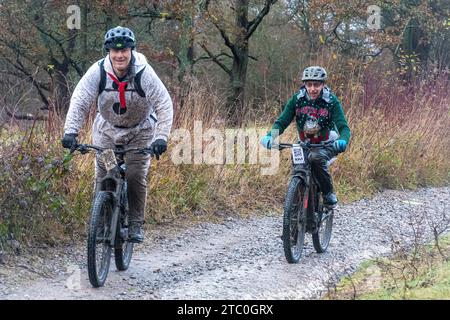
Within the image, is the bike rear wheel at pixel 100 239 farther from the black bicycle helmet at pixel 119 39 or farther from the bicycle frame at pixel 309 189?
the bicycle frame at pixel 309 189

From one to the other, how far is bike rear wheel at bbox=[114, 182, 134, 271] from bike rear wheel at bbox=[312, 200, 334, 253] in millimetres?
1955

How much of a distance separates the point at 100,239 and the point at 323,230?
281cm

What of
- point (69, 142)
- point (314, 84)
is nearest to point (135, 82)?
point (69, 142)

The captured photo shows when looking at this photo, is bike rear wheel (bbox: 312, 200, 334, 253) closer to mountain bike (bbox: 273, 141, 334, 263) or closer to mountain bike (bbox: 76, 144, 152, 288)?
mountain bike (bbox: 273, 141, 334, 263)

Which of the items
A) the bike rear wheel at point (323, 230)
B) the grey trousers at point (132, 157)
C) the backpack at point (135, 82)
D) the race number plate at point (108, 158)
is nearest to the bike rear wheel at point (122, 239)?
the grey trousers at point (132, 157)

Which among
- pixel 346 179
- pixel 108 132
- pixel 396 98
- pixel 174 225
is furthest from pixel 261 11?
pixel 108 132

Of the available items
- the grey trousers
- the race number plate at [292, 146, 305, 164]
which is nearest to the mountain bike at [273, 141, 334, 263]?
the race number plate at [292, 146, 305, 164]

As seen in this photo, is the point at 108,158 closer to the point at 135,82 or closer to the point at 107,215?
the point at 107,215

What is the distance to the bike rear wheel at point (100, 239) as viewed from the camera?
18.2ft

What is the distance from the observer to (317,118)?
7156mm

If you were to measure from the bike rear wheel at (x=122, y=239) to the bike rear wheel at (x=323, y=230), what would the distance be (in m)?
1.95

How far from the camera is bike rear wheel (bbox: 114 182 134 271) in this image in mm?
6141

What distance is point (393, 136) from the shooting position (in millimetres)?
13406
